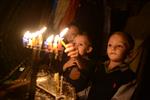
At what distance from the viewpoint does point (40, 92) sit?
6.93ft

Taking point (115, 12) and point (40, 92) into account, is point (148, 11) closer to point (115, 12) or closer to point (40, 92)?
point (115, 12)

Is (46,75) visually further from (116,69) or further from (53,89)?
(116,69)

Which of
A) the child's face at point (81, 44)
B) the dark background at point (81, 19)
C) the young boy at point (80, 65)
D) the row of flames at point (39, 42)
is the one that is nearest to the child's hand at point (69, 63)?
the young boy at point (80, 65)

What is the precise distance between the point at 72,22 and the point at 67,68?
54 centimetres

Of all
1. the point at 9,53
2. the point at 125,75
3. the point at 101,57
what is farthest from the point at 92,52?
the point at 9,53

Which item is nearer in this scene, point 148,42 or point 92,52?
point 148,42

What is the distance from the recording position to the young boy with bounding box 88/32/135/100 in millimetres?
2178

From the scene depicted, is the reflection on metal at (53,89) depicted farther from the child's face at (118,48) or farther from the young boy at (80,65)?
the child's face at (118,48)

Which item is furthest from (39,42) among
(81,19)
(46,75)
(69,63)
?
(81,19)

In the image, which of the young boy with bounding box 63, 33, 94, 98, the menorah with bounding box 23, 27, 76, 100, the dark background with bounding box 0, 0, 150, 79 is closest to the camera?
the menorah with bounding box 23, 27, 76, 100

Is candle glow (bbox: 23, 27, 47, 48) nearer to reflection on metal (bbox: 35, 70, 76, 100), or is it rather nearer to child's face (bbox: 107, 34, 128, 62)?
reflection on metal (bbox: 35, 70, 76, 100)

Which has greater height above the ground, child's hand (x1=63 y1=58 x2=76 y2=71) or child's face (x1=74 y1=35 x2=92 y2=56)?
child's face (x1=74 y1=35 x2=92 y2=56)

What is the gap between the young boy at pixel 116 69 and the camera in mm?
2178

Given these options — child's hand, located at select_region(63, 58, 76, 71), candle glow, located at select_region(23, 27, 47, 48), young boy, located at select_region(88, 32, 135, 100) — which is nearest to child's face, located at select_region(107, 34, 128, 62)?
young boy, located at select_region(88, 32, 135, 100)
